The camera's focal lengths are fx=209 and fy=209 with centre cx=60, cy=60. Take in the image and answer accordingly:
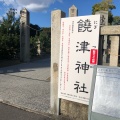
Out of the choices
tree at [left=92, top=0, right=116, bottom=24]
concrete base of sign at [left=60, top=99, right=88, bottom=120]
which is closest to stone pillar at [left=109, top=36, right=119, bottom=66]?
concrete base of sign at [left=60, top=99, right=88, bottom=120]

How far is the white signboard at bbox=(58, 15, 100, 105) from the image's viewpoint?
13.4ft

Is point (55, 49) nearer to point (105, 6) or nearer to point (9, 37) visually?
point (9, 37)

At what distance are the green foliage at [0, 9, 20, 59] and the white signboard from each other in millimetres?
13034

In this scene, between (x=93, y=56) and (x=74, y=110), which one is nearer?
(x=93, y=56)

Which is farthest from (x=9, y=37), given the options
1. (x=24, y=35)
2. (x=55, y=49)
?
(x=55, y=49)

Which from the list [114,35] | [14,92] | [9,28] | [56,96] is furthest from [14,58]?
[114,35]

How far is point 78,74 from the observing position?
14.1 ft

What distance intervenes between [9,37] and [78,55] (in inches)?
546

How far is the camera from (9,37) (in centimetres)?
1727

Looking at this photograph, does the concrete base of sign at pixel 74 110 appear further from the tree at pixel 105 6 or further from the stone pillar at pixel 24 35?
the tree at pixel 105 6

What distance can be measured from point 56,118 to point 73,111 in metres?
0.45

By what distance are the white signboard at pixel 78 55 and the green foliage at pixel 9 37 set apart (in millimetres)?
13034

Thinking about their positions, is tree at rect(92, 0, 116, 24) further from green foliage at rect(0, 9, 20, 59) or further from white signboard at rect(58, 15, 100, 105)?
white signboard at rect(58, 15, 100, 105)

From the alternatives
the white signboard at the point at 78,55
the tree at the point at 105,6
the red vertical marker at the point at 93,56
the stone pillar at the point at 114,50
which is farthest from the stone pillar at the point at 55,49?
the tree at the point at 105,6
